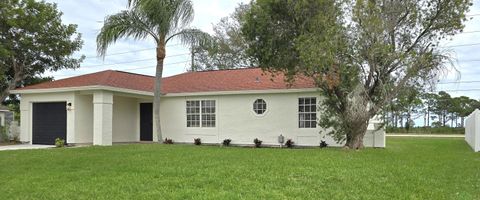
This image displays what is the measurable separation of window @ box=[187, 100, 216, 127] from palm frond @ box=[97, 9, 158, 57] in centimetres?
441

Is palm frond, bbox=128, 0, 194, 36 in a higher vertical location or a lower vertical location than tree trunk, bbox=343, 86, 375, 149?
higher

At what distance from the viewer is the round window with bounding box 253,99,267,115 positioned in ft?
69.2

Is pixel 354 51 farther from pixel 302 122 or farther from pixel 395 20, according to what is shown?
pixel 302 122

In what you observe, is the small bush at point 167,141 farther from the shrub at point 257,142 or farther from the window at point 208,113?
the shrub at point 257,142

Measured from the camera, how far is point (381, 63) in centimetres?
1605

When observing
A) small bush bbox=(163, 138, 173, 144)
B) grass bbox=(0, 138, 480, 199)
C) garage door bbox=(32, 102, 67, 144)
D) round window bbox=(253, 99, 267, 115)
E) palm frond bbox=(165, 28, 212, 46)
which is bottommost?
small bush bbox=(163, 138, 173, 144)

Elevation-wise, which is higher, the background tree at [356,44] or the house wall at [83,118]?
the background tree at [356,44]

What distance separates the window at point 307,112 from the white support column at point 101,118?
874 cm

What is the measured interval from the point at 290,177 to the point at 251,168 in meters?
1.49

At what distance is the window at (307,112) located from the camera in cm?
1988

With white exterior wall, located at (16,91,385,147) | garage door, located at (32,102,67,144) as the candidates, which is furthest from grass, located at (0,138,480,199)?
garage door, located at (32,102,67,144)

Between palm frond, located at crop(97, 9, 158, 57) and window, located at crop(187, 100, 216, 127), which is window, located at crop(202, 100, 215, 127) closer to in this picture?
window, located at crop(187, 100, 216, 127)

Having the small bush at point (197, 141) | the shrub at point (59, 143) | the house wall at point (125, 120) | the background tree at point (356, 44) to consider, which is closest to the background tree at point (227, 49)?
the house wall at point (125, 120)

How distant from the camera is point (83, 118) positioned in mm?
20797
